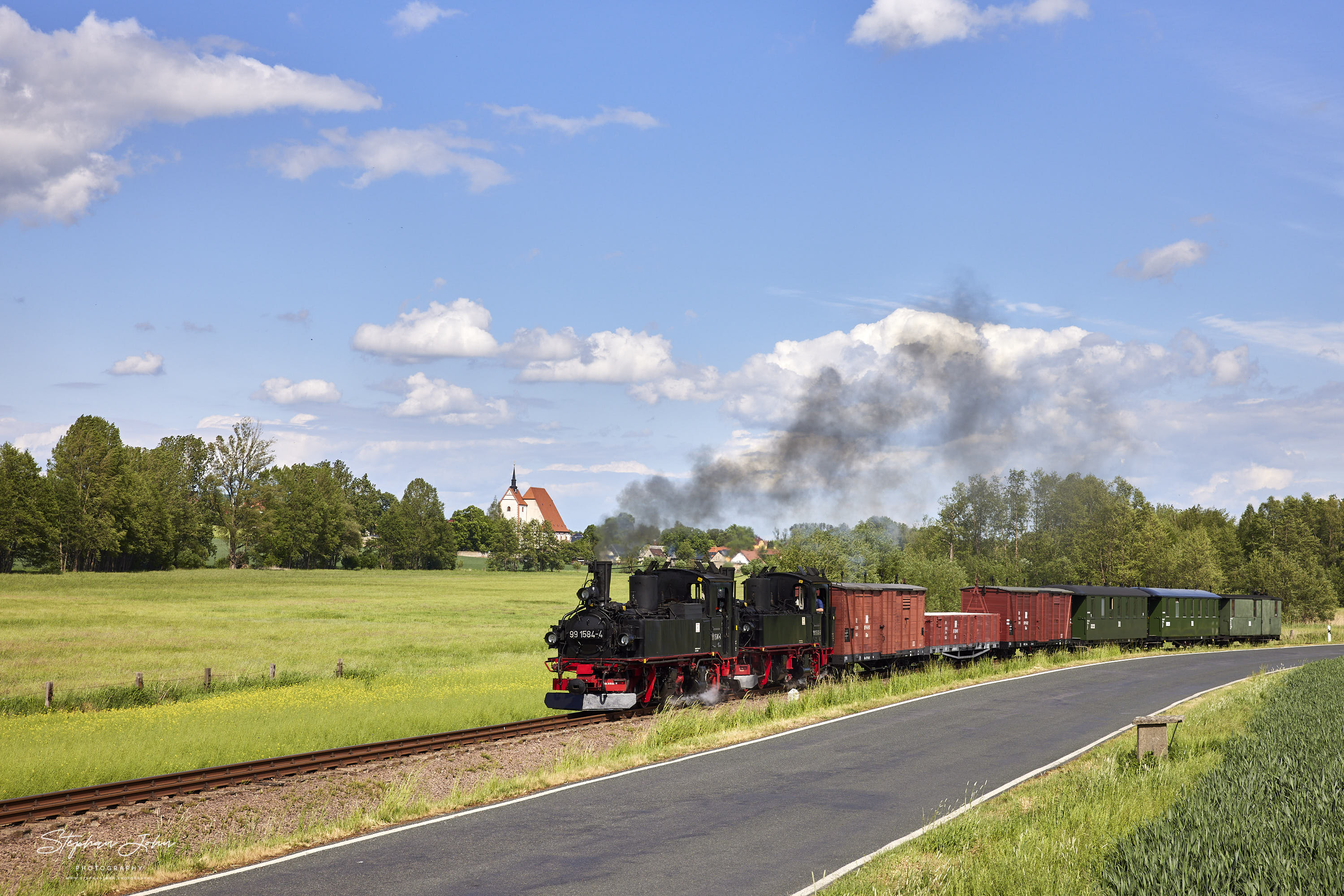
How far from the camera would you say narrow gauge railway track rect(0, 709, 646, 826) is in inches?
557

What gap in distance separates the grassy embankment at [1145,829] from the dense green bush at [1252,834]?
0.02 m

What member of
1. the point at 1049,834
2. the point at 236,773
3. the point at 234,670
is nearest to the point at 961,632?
the point at 1049,834

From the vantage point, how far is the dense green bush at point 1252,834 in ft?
27.4

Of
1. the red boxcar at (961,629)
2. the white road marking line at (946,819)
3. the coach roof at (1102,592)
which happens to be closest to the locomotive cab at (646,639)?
the white road marking line at (946,819)

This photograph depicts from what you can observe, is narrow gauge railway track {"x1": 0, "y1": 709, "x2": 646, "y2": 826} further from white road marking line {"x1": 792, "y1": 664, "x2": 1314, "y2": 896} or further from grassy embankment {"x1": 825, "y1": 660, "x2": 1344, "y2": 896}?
grassy embankment {"x1": 825, "y1": 660, "x2": 1344, "y2": 896}

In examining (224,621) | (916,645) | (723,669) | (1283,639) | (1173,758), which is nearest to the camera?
(1173,758)

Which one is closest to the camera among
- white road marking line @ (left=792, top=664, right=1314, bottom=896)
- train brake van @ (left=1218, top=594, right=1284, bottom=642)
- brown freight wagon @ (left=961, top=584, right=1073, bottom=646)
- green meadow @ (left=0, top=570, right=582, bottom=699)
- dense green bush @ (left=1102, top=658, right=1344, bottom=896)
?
dense green bush @ (left=1102, top=658, right=1344, bottom=896)

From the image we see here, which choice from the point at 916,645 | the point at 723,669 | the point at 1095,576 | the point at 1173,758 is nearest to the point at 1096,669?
the point at 916,645

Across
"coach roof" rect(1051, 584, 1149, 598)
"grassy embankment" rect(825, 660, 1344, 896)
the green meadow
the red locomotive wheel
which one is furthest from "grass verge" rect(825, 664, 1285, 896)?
"coach roof" rect(1051, 584, 1149, 598)

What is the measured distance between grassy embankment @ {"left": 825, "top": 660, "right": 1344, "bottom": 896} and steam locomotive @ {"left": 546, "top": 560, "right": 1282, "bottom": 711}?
409 inches

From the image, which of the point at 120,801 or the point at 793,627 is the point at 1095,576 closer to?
the point at 793,627

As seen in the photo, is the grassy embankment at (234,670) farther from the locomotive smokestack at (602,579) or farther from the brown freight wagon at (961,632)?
the brown freight wagon at (961,632)

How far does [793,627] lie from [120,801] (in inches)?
767

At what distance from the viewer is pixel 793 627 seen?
29.9m
